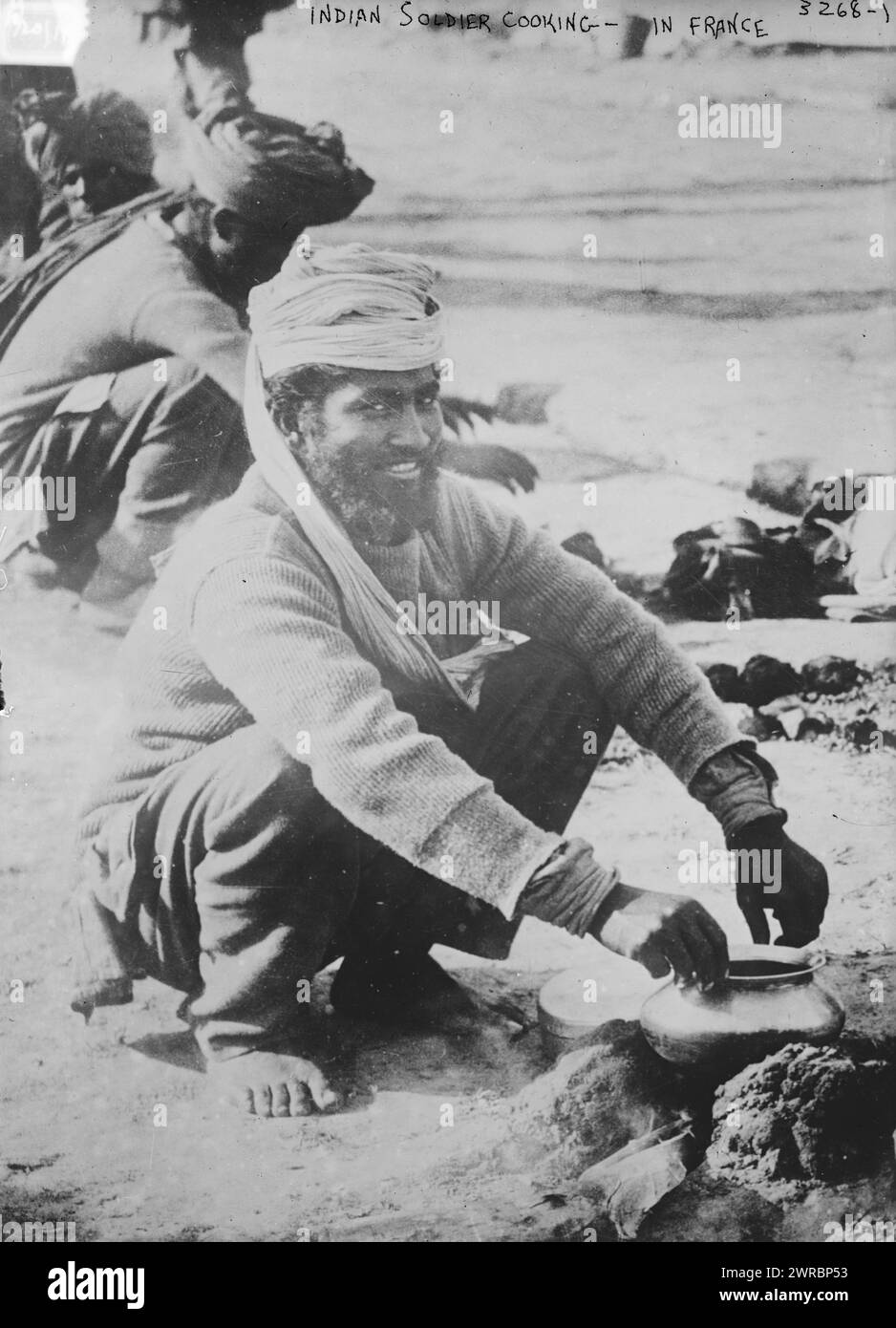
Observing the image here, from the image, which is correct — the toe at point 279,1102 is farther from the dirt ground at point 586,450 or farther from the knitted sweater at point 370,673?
the knitted sweater at point 370,673

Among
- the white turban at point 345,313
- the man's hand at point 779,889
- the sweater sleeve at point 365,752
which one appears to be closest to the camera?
the sweater sleeve at point 365,752

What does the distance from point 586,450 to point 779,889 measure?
128cm

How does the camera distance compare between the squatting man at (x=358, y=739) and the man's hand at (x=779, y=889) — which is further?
the man's hand at (x=779, y=889)

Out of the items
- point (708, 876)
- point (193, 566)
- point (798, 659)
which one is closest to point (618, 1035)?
point (708, 876)

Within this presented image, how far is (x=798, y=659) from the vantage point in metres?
3.42

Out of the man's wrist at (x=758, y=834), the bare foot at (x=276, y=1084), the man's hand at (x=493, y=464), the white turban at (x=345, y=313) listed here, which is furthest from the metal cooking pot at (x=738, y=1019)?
the white turban at (x=345, y=313)

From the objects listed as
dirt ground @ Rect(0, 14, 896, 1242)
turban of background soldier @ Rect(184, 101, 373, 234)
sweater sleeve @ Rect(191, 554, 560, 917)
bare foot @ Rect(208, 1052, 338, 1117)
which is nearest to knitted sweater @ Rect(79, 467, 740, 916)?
sweater sleeve @ Rect(191, 554, 560, 917)

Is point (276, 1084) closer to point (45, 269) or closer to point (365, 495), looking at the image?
point (365, 495)

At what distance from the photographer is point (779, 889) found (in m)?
3.33

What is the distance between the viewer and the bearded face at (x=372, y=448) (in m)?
3.22

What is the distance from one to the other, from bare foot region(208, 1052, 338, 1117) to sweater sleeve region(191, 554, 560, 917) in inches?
23.9

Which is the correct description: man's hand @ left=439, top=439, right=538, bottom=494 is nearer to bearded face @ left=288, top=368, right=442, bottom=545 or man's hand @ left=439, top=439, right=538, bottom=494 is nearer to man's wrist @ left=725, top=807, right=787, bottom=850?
bearded face @ left=288, top=368, right=442, bottom=545

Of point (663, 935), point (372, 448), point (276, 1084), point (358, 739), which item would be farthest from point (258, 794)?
point (663, 935)

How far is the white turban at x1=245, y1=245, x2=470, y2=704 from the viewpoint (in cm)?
321
